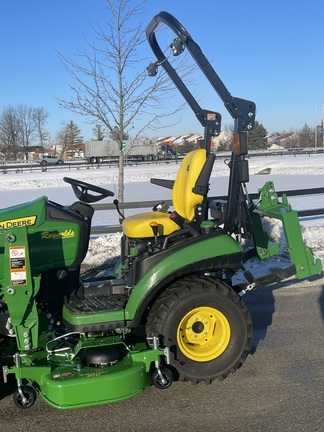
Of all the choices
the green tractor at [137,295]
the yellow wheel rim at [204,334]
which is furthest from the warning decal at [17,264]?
the yellow wheel rim at [204,334]

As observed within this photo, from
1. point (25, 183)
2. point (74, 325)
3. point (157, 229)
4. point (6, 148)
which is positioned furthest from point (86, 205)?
point (6, 148)

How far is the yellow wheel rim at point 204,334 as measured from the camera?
3781 millimetres

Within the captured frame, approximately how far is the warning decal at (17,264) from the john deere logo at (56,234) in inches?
19.2

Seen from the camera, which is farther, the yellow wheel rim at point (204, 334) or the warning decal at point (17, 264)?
the yellow wheel rim at point (204, 334)

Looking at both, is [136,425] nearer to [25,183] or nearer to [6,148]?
[25,183]

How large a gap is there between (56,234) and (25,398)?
3.81 ft

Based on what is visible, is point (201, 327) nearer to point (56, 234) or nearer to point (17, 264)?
point (56, 234)

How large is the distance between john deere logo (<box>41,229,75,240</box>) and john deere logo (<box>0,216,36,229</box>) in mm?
126

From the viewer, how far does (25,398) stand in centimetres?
335

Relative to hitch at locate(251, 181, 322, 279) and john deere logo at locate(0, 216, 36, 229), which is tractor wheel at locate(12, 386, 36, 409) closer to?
john deere logo at locate(0, 216, 36, 229)

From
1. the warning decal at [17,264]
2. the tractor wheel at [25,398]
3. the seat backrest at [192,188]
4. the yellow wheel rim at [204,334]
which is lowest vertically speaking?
the tractor wheel at [25,398]

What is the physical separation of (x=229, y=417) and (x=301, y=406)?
496 millimetres

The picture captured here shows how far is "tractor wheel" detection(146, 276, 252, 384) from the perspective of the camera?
145 inches

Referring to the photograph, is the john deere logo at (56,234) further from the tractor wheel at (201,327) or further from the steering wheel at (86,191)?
the tractor wheel at (201,327)
